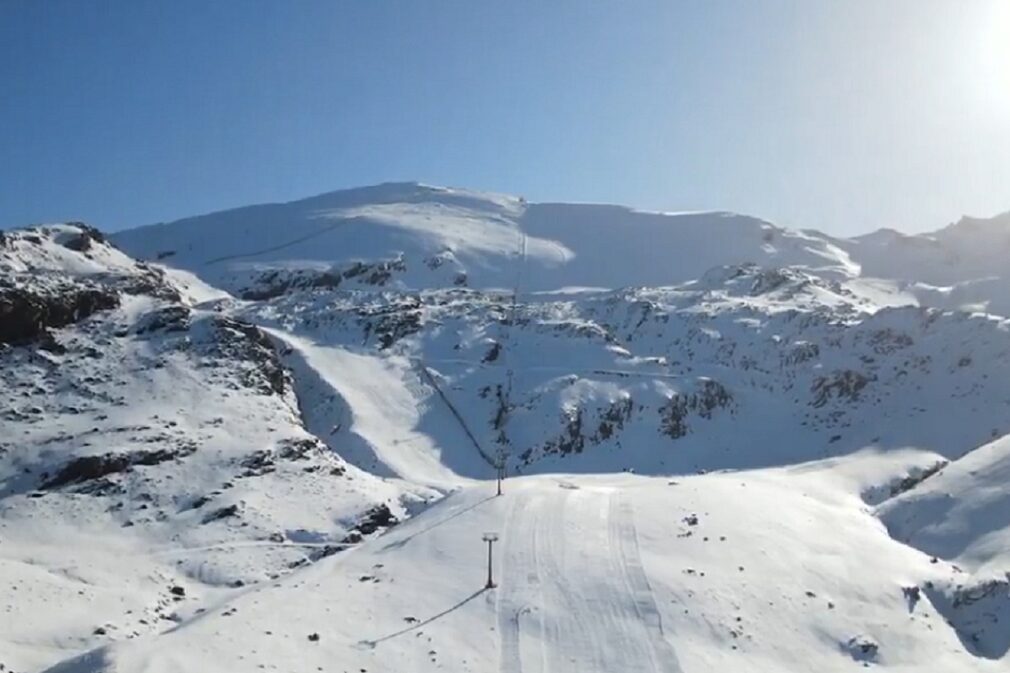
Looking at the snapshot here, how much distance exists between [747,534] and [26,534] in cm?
3139

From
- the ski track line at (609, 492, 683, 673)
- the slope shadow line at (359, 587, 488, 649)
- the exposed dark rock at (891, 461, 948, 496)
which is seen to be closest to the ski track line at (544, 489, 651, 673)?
the ski track line at (609, 492, 683, 673)

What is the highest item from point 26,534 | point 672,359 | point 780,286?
point 780,286

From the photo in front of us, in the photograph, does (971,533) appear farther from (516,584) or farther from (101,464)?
(101,464)

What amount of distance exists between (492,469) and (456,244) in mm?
72242

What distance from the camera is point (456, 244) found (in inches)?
5108

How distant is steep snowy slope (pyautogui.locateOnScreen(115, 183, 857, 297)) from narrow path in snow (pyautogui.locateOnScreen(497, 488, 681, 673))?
270ft

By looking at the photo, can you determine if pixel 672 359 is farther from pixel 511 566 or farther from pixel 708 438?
pixel 511 566

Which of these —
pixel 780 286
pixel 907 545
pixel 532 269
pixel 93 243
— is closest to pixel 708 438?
pixel 907 545

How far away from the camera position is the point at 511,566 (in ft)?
92.8

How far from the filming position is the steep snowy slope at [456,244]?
11762 centimetres

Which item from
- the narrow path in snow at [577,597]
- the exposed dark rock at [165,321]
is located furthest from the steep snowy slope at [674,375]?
the narrow path in snow at [577,597]

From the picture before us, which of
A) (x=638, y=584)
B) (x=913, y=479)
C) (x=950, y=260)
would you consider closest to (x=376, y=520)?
(x=638, y=584)

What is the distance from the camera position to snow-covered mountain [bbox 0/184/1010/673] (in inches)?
968

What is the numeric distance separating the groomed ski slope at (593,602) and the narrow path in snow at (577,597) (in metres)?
0.06
